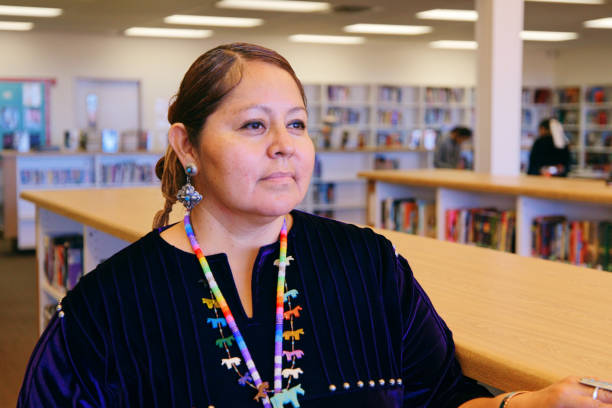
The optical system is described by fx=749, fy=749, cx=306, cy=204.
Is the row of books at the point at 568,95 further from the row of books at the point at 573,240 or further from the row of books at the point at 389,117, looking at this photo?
the row of books at the point at 573,240

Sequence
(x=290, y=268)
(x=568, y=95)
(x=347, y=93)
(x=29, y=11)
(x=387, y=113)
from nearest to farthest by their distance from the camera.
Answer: (x=290, y=268)
(x=29, y=11)
(x=347, y=93)
(x=387, y=113)
(x=568, y=95)

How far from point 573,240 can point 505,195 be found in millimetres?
601

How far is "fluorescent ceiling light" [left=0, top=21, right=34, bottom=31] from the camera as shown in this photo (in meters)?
10.2

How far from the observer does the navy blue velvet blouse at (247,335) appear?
4.06 feet

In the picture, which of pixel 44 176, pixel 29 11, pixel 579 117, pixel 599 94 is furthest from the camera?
pixel 579 117

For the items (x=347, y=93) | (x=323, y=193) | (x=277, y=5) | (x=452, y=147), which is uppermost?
(x=277, y=5)

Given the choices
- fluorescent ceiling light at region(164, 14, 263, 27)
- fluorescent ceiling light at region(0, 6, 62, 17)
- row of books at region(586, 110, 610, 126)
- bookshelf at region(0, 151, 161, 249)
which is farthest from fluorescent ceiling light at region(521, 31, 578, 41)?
fluorescent ceiling light at region(0, 6, 62, 17)

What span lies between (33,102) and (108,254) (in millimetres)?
8964

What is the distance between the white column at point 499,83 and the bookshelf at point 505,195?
0.83 m

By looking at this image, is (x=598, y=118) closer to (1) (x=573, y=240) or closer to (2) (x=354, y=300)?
(1) (x=573, y=240)

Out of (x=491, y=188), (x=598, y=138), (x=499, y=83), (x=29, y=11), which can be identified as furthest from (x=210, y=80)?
(x=598, y=138)

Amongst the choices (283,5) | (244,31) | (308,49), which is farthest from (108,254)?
(308,49)

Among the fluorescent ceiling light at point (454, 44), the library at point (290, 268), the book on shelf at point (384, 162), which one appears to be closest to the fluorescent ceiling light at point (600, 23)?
the library at point (290, 268)

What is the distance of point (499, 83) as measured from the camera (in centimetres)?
630
